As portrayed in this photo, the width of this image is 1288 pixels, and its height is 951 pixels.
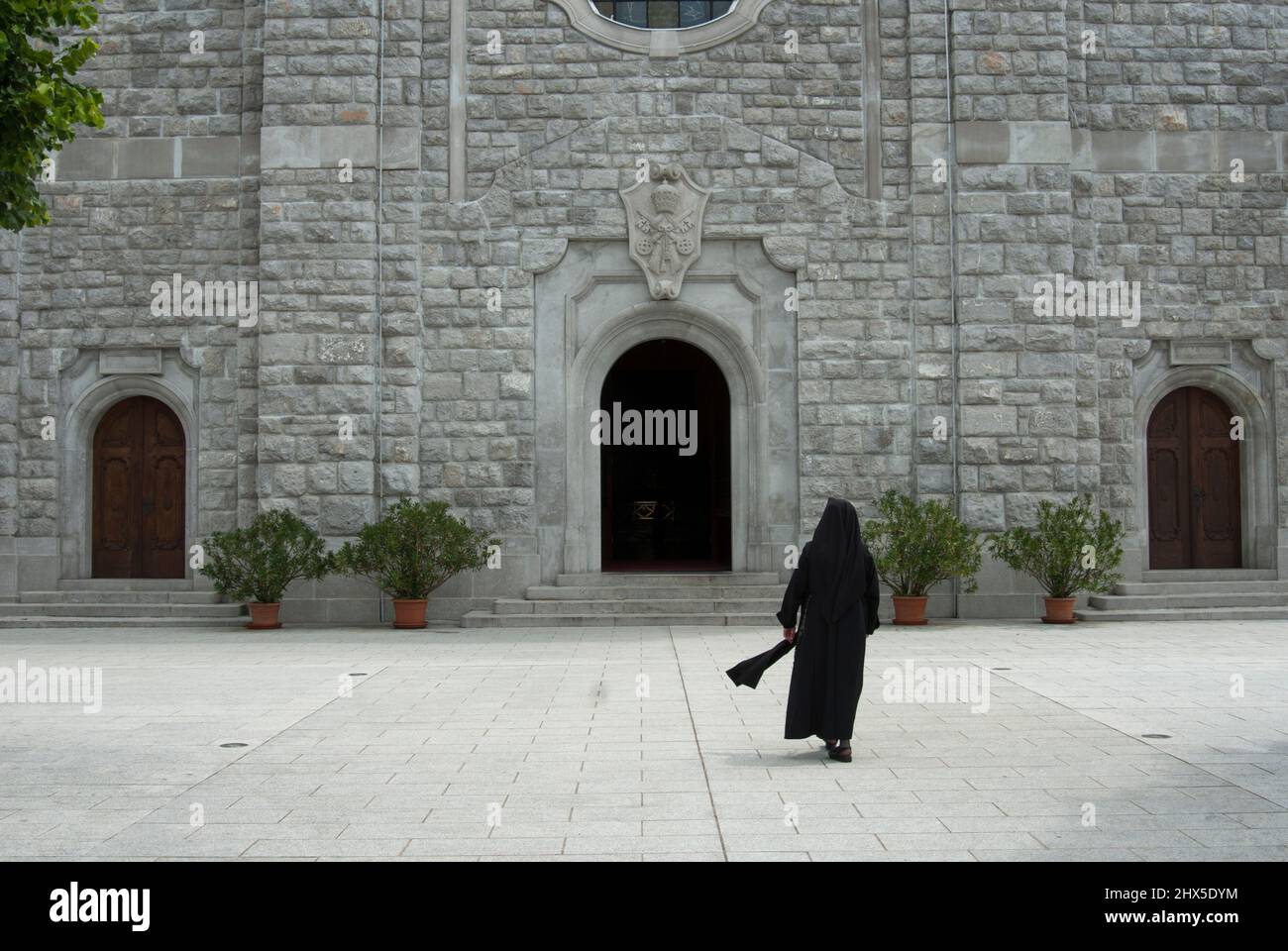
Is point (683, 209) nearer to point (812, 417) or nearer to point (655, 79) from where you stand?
point (655, 79)

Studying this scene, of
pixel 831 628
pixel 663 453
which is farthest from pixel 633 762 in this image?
pixel 663 453

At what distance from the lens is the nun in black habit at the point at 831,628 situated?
710 cm

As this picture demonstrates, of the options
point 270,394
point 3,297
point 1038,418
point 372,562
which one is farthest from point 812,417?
point 3,297

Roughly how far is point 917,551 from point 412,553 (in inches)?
224

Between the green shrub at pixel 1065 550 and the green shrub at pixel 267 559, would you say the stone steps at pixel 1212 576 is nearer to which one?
the green shrub at pixel 1065 550

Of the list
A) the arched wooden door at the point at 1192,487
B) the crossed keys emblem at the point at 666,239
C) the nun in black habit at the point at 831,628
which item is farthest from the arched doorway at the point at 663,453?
the nun in black habit at the point at 831,628

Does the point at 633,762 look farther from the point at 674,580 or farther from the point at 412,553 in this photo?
the point at 674,580

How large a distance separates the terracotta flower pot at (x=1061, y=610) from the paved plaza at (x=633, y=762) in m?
2.36

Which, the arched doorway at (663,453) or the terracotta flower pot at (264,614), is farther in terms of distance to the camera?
A: the arched doorway at (663,453)

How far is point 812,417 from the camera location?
50.0ft

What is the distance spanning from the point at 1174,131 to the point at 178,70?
490 inches

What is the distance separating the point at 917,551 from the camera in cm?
1417

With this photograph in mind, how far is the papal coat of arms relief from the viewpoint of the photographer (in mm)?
15352

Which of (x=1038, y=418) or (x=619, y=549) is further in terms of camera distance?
(x=619, y=549)
